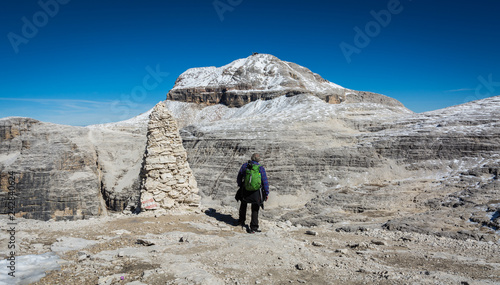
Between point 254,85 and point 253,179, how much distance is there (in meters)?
82.0

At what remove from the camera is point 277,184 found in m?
24.0

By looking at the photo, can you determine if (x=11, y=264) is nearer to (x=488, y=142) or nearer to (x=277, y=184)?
(x=277, y=184)

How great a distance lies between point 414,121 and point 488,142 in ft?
21.1

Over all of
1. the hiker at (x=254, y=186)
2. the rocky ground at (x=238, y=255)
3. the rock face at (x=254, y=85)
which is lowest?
the rocky ground at (x=238, y=255)

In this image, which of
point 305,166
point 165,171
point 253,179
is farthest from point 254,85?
point 253,179

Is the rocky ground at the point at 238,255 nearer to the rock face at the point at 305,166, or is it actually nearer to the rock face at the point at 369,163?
the rock face at the point at 305,166

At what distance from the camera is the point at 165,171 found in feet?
29.8

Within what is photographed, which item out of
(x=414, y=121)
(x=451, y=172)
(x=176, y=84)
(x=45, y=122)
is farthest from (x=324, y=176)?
(x=176, y=84)

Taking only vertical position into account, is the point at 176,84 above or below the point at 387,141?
above

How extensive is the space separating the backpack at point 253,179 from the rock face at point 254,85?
6893 centimetres

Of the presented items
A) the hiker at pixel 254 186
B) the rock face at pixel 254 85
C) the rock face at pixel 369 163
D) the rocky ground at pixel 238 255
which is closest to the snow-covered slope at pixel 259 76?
the rock face at pixel 254 85

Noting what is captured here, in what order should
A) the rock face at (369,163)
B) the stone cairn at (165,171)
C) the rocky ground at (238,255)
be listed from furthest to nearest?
the rock face at (369,163)
the stone cairn at (165,171)
the rocky ground at (238,255)

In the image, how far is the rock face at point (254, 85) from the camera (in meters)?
82.4

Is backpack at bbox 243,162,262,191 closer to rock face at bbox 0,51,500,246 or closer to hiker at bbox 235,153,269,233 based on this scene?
hiker at bbox 235,153,269,233
